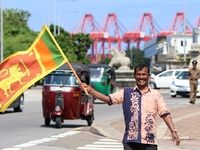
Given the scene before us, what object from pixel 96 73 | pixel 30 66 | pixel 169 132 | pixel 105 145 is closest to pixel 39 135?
pixel 105 145

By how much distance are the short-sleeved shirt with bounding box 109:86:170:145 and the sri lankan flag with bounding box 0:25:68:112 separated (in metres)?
2.39

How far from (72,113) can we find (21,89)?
361 inches

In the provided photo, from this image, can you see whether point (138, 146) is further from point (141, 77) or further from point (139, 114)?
point (141, 77)

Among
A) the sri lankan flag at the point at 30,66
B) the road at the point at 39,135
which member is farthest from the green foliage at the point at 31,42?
the sri lankan flag at the point at 30,66

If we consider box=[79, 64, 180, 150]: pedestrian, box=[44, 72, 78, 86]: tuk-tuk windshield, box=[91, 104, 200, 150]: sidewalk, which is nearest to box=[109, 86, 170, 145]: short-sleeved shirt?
box=[79, 64, 180, 150]: pedestrian

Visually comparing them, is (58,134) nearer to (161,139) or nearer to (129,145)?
(161,139)

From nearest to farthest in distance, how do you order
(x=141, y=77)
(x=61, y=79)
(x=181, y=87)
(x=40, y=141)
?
(x=141, y=77) < (x=40, y=141) < (x=61, y=79) < (x=181, y=87)

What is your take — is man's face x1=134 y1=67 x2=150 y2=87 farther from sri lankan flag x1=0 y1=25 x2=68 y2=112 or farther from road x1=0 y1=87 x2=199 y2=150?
road x1=0 y1=87 x2=199 y2=150

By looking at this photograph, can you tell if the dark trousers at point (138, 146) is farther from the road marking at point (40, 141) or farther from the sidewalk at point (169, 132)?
the road marking at point (40, 141)

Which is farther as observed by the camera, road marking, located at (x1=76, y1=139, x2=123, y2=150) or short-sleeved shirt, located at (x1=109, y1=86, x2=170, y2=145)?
road marking, located at (x1=76, y1=139, x2=123, y2=150)

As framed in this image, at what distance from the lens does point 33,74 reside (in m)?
11.1

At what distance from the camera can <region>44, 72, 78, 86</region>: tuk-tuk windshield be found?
67.0ft

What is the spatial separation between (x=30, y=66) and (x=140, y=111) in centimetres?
316

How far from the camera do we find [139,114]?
27.7ft
